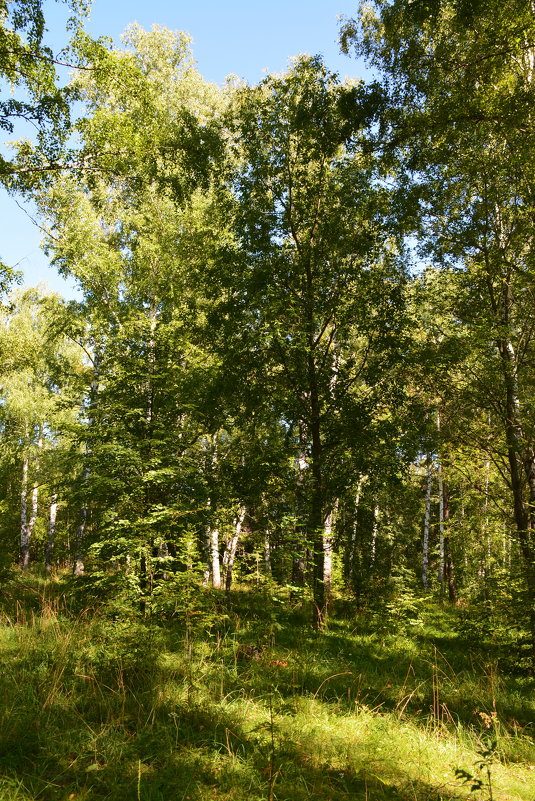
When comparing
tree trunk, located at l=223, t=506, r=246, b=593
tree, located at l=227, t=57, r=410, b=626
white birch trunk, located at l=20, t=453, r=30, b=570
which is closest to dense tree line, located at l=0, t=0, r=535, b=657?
tree, located at l=227, t=57, r=410, b=626

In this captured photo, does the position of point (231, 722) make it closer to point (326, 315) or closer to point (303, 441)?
point (326, 315)

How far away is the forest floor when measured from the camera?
9.92 feet

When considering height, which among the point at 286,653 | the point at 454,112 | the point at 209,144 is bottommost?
the point at 286,653

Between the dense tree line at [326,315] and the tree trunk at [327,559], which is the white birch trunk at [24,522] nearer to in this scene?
the dense tree line at [326,315]

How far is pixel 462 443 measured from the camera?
8953 mm

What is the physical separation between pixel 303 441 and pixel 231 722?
306 inches

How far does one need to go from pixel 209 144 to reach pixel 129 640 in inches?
361

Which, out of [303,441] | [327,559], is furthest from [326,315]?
[327,559]

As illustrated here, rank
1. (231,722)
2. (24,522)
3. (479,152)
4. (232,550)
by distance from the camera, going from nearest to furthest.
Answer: (231,722)
(479,152)
(232,550)
(24,522)

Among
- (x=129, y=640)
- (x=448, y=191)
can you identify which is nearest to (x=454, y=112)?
(x=448, y=191)

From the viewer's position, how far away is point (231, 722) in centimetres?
378

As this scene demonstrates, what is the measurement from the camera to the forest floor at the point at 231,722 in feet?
9.92

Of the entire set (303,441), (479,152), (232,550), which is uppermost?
(479,152)

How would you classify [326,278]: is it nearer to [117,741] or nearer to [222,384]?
[222,384]
